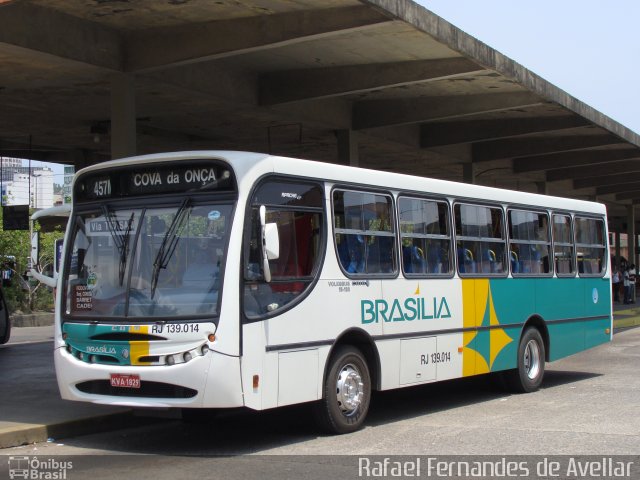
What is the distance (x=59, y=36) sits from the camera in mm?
13969

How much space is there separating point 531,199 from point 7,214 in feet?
48.8

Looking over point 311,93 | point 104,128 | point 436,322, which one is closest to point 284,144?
point 104,128

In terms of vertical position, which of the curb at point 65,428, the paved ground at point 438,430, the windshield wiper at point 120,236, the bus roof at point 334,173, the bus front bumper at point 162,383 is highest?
the bus roof at point 334,173

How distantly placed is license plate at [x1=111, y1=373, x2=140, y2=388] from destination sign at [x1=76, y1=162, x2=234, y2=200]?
6.09 feet

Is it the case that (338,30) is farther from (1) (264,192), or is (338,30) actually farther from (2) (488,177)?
(2) (488,177)

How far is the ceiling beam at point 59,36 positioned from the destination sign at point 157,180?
4.35 m

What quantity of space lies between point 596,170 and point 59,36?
75.3 feet

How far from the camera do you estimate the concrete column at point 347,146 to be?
2155cm

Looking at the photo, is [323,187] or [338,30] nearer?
[323,187]

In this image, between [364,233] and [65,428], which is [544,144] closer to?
[364,233]

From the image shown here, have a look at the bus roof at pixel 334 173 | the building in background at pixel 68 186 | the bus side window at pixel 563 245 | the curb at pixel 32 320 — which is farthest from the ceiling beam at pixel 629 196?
the bus roof at pixel 334 173

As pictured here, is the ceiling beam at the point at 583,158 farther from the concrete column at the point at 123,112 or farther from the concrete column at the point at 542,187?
the concrete column at the point at 123,112

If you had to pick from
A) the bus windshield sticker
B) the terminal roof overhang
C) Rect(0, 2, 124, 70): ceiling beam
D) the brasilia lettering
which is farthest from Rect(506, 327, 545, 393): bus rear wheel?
Rect(0, 2, 124, 70): ceiling beam

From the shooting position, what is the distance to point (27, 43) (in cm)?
1348
